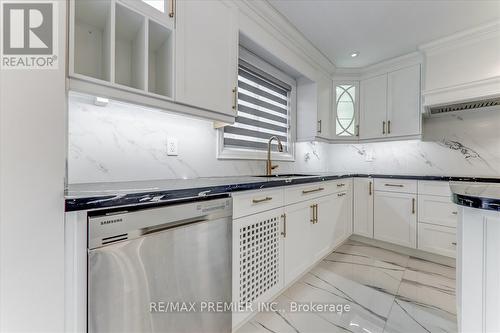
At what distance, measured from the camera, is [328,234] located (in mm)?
2299

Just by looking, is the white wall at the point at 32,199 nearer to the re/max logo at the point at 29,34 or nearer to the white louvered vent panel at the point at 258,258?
the re/max logo at the point at 29,34

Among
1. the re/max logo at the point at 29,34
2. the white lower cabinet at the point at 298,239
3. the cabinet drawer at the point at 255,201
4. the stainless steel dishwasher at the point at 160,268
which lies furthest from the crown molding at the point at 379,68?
the re/max logo at the point at 29,34

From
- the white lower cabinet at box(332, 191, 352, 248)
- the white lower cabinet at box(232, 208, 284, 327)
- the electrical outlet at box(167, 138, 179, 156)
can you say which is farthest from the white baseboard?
the electrical outlet at box(167, 138, 179, 156)

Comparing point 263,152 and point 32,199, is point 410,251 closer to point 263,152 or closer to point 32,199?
point 263,152

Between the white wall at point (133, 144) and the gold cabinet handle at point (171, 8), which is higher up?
the gold cabinet handle at point (171, 8)

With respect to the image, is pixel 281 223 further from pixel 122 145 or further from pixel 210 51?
pixel 210 51

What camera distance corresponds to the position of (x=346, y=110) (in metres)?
3.28

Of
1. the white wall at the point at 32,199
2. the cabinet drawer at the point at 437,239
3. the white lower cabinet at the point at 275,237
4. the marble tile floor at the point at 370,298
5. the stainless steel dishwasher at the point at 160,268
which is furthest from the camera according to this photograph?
the cabinet drawer at the point at 437,239

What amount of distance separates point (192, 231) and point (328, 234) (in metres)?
1.68

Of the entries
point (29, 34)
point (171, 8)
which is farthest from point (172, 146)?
point (29, 34)

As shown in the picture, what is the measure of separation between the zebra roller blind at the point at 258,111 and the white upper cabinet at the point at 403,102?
1315 millimetres

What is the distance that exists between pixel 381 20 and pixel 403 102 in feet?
3.62

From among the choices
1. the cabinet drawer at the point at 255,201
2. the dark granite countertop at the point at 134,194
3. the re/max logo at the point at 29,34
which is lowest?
the cabinet drawer at the point at 255,201

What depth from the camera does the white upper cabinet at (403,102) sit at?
8.91 feet
